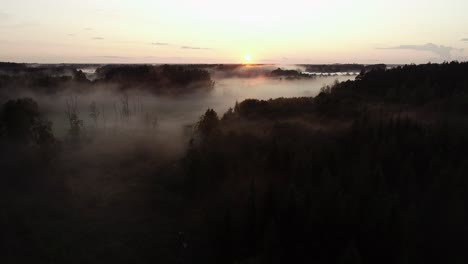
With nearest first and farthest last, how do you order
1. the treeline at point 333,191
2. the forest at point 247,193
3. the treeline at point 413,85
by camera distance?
the treeline at point 333,191 → the forest at point 247,193 → the treeline at point 413,85

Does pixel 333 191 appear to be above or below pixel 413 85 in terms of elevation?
below

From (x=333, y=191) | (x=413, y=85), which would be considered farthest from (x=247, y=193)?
(x=413, y=85)

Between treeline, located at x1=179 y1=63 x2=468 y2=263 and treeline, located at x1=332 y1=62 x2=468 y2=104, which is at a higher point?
treeline, located at x1=332 y1=62 x2=468 y2=104

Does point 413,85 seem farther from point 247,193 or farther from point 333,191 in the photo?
point 247,193

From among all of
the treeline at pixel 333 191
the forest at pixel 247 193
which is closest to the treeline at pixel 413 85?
the forest at pixel 247 193

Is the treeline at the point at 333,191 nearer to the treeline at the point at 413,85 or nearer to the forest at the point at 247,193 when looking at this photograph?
the forest at the point at 247,193

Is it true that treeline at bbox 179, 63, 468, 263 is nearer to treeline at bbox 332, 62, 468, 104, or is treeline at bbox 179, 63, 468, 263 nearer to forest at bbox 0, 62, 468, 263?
forest at bbox 0, 62, 468, 263

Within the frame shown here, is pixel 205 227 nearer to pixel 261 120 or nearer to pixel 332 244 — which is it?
pixel 332 244

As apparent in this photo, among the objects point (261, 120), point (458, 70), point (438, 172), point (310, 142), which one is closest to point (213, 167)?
point (310, 142)

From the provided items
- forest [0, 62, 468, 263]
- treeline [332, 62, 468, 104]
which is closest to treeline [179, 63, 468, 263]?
forest [0, 62, 468, 263]

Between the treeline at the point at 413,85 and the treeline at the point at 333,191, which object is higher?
the treeline at the point at 413,85
